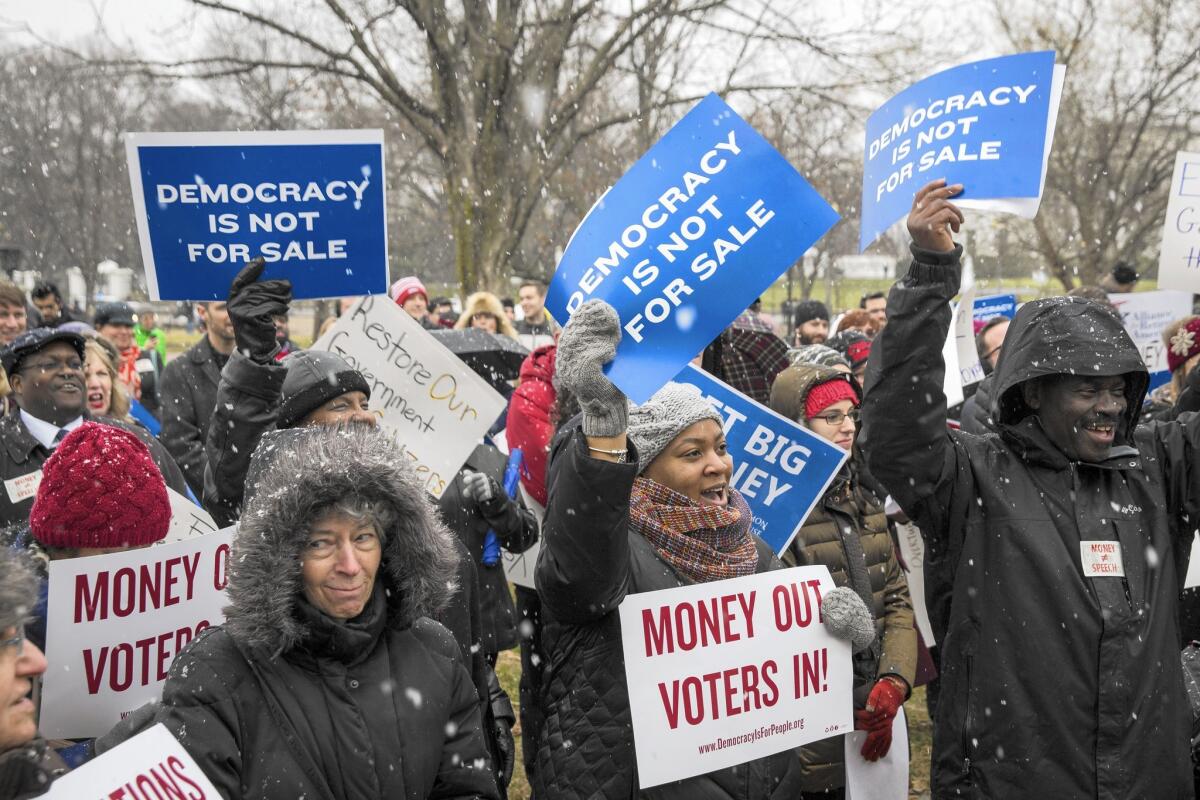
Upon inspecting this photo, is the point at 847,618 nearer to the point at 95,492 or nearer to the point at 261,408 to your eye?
the point at 261,408

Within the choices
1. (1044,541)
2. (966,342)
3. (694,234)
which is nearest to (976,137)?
(694,234)

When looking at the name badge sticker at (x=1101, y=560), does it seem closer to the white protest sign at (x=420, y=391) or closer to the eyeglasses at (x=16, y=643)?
the white protest sign at (x=420, y=391)

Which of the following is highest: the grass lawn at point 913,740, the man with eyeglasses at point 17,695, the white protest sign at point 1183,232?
the white protest sign at point 1183,232

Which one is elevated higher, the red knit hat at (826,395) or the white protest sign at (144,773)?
the red knit hat at (826,395)

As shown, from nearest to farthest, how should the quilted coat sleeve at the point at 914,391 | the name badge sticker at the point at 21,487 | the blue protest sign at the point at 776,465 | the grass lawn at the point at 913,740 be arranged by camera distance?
the quilted coat sleeve at the point at 914,391
the blue protest sign at the point at 776,465
the name badge sticker at the point at 21,487
the grass lawn at the point at 913,740

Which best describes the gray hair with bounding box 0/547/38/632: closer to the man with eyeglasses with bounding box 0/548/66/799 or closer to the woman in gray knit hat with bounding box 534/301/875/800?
the man with eyeglasses with bounding box 0/548/66/799

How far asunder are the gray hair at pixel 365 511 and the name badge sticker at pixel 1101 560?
6.08 ft

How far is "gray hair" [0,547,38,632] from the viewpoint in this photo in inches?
82.8

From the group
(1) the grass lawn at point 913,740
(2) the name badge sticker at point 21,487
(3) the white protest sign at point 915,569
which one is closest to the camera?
(2) the name badge sticker at point 21,487

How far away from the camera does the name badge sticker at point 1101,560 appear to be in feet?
9.99

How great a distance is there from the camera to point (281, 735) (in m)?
2.41

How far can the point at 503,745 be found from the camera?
4199 mm

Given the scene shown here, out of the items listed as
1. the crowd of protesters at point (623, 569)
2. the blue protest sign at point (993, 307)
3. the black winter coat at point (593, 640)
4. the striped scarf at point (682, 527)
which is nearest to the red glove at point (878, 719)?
the crowd of protesters at point (623, 569)

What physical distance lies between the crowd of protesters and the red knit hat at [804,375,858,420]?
630 millimetres
